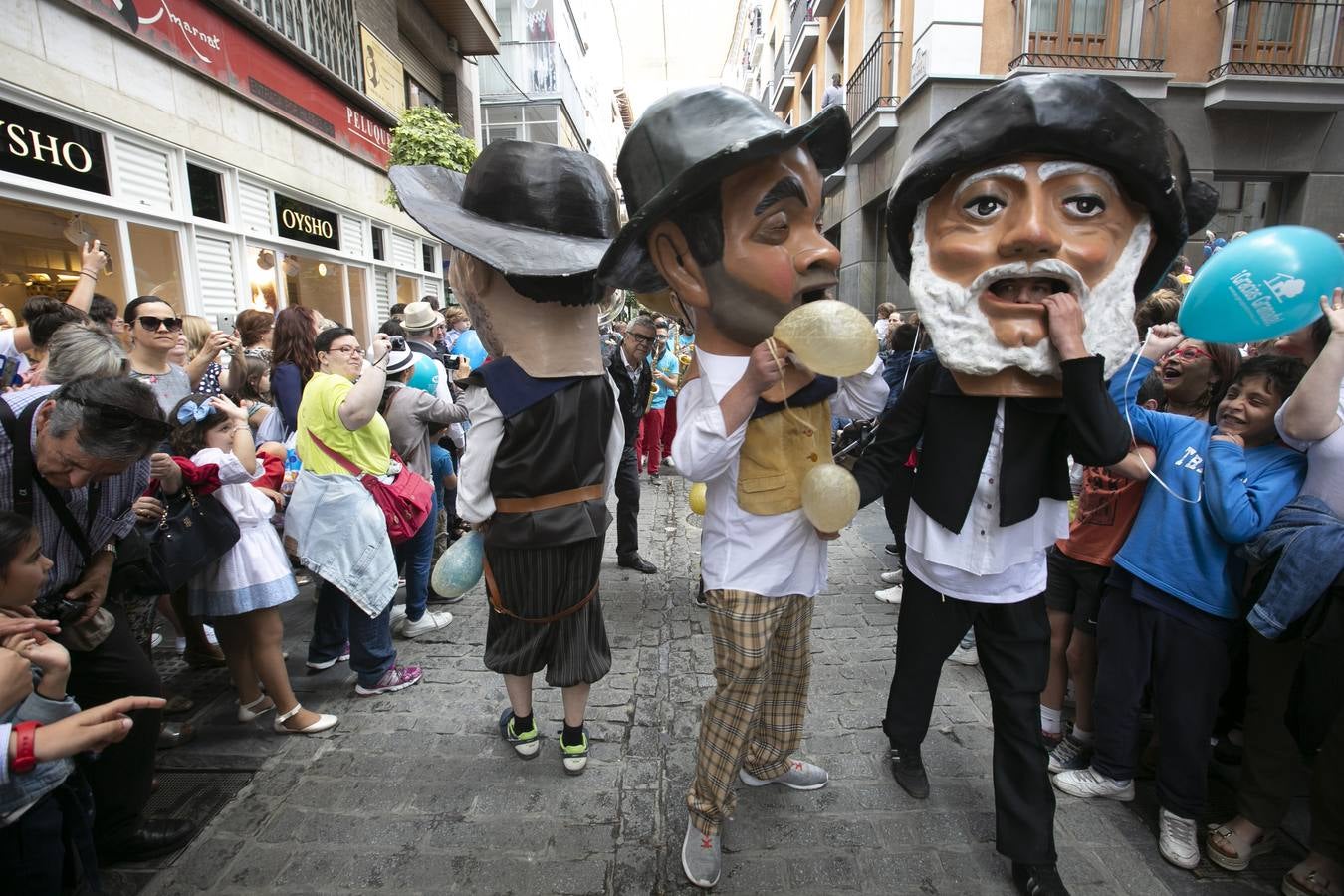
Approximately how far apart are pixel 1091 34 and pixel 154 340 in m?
11.9

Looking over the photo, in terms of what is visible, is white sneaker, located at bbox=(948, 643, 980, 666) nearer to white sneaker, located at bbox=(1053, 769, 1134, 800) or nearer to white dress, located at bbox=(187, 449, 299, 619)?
white sneaker, located at bbox=(1053, 769, 1134, 800)

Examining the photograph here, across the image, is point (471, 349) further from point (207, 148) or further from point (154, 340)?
point (207, 148)

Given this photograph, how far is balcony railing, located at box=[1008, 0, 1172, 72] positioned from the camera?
9062mm

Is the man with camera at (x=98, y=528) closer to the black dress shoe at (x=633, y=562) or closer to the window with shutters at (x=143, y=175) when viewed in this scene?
the black dress shoe at (x=633, y=562)

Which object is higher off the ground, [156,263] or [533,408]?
[156,263]

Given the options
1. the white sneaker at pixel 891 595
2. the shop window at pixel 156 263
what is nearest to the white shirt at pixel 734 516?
the white sneaker at pixel 891 595

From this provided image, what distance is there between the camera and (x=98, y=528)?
2117 millimetres

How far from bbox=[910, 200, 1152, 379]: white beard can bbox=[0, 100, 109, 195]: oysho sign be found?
21.6 feet

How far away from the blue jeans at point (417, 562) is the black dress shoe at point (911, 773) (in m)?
2.59

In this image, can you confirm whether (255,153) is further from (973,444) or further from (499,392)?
(973,444)

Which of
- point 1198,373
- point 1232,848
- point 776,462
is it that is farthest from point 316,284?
point 1232,848

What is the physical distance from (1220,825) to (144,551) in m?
3.84

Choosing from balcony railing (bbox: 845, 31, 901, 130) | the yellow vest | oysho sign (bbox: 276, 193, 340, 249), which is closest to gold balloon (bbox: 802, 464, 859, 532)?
the yellow vest

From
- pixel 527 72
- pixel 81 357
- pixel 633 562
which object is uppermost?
pixel 527 72
